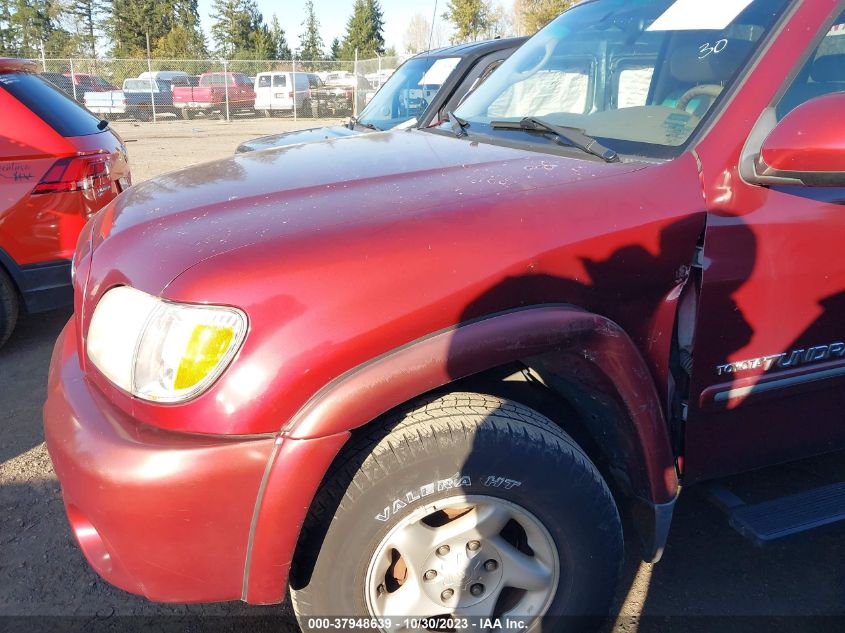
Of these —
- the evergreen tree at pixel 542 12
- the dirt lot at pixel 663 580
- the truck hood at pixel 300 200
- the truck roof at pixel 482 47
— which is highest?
the evergreen tree at pixel 542 12

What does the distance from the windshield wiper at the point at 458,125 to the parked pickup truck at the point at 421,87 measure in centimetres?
354

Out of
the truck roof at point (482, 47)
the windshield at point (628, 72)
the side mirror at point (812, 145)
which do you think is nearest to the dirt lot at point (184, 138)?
the truck roof at point (482, 47)

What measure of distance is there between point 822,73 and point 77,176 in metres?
4.06

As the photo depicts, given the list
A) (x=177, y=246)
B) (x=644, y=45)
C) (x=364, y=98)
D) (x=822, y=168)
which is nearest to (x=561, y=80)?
(x=644, y=45)

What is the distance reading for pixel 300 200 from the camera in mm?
1772

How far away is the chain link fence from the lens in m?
23.0

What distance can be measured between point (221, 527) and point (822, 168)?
1.71m

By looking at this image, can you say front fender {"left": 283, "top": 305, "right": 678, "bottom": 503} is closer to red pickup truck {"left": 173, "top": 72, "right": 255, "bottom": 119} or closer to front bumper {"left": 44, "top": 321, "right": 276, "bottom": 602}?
front bumper {"left": 44, "top": 321, "right": 276, "bottom": 602}

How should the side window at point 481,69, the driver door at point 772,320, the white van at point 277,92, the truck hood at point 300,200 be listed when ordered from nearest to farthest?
the truck hood at point 300,200
the driver door at point 772,320
the side window at point 481,69
the white van at point 277,92

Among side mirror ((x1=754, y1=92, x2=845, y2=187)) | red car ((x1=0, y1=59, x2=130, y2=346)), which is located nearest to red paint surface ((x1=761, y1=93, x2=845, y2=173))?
side mirror ((x1=754, y1=92, x2=845, y2=187))

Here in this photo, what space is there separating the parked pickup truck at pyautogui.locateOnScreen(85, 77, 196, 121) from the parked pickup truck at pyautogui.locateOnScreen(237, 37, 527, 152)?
18.8 meters

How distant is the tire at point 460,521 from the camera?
1.59 metres

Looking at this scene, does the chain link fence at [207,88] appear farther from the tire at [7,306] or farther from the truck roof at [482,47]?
the tire at [7,306]

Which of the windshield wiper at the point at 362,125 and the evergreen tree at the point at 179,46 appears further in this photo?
the evergreen tree at the point at 179,46
